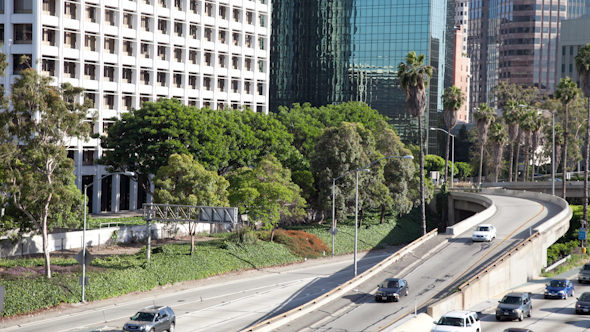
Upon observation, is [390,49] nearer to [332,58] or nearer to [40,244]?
[332,58]

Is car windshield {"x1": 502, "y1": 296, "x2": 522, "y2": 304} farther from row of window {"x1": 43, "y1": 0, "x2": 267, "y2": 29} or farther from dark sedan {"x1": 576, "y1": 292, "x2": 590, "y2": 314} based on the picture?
row of window {"x1": 43, "y1": 0, "x2": 267, "y2": 29}

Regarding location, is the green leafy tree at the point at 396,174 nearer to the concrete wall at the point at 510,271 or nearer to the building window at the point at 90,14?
the concrete wall at the point at 510,271

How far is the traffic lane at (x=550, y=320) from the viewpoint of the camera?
39812 mm

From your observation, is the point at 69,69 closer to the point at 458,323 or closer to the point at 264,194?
the point at 264,194

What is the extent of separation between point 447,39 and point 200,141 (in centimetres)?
8621

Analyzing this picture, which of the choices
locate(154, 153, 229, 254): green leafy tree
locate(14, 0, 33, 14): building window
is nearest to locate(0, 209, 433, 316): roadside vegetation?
locate(154, 153, 229, 254): green leafy tree

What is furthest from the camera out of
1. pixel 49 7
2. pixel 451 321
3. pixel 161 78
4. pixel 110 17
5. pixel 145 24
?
pixel 161 78

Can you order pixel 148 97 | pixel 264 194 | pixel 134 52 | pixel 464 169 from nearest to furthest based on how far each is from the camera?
pixel 264 194, pixel 134 52, pixel 148 97, pixel 464 169

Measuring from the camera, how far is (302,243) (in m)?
75.1

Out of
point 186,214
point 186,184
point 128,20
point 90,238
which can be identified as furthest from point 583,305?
point 128,20

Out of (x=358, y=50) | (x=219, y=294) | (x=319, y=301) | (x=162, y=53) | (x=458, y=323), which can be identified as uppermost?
(x=358, y=50)

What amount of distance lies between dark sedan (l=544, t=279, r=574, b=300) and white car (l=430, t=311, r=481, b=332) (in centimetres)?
1559

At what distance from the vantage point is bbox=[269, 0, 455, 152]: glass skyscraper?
136500 mm

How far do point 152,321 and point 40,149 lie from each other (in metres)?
18.2
